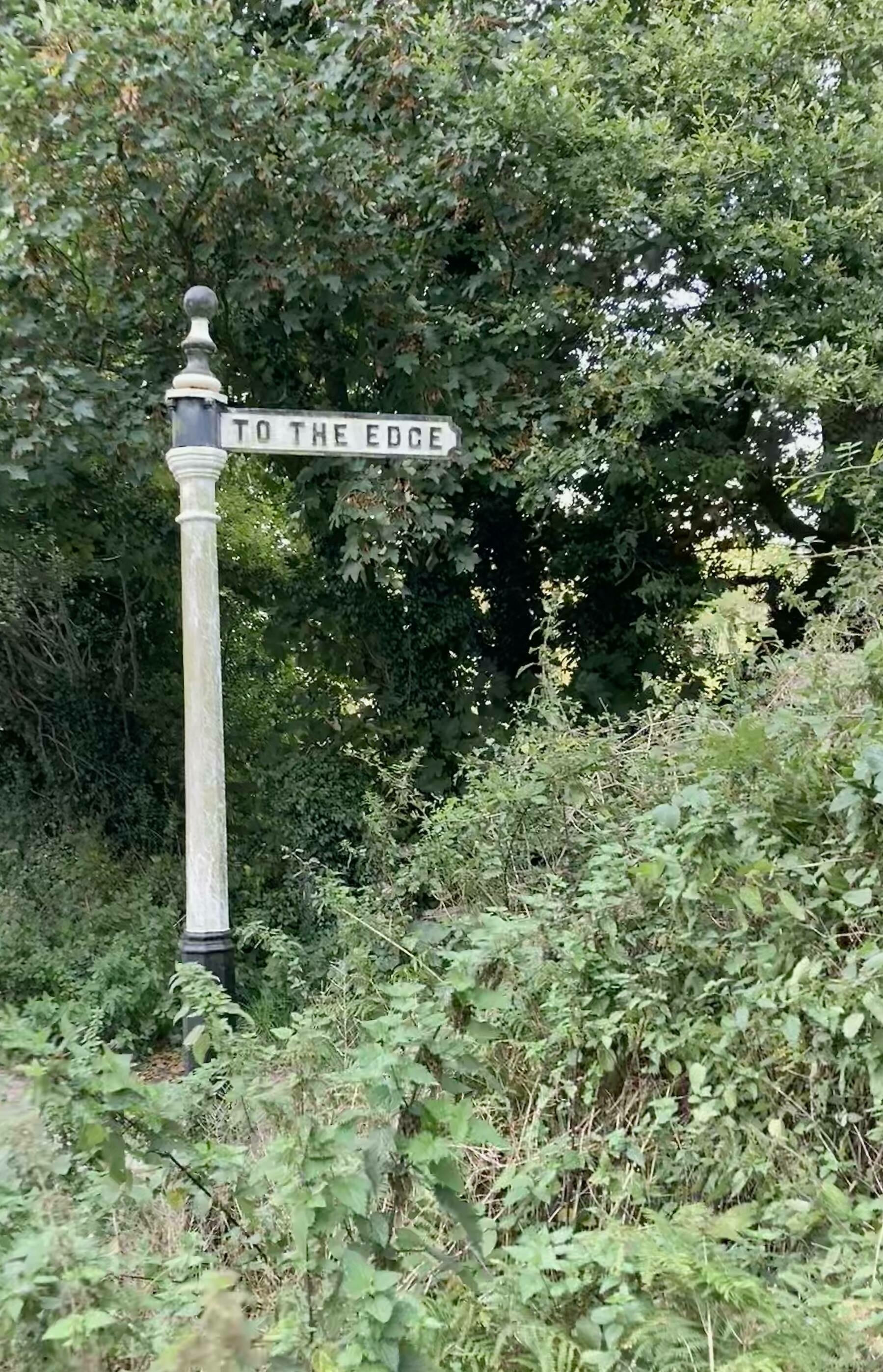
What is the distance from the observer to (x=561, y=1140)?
2379 mm

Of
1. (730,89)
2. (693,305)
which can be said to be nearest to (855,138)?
(730,89)

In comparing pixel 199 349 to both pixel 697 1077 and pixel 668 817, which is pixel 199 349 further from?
pixel 697 1077

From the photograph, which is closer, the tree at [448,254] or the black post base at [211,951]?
the black post base at [211,951]

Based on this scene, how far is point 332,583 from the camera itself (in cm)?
659

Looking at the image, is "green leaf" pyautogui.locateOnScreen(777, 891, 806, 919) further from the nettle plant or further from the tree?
the tree

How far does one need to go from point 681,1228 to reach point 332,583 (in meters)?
5.19

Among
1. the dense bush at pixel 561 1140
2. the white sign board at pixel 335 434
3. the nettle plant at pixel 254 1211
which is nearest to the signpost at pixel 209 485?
the white sign board at pixel 335 434

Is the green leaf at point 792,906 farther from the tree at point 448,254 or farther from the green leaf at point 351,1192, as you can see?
the tree at point 448,254

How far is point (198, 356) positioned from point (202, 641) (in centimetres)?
116

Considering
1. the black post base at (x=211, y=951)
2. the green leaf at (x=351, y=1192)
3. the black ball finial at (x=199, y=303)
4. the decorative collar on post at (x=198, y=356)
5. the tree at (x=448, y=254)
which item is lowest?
the black post base at (x=211, y=951)

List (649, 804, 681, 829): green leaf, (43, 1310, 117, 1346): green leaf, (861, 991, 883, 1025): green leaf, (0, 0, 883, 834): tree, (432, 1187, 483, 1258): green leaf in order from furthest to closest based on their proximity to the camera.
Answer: (0, 0, 883, 834): tree, (649, 804, 681, 829): green leaf, (861, 991, 883, 1025): green leaf, (432, 1187, 483, 1258): green leaf, (43, 1310, 117, 1346): green leaf

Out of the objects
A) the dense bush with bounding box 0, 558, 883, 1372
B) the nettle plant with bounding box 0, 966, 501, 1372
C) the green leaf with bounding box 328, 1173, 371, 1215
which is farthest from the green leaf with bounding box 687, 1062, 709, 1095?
the green leaf with bounding box 328, 1173, 371, 1215

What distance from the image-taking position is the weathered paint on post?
355 cm

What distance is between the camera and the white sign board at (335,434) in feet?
11.9
